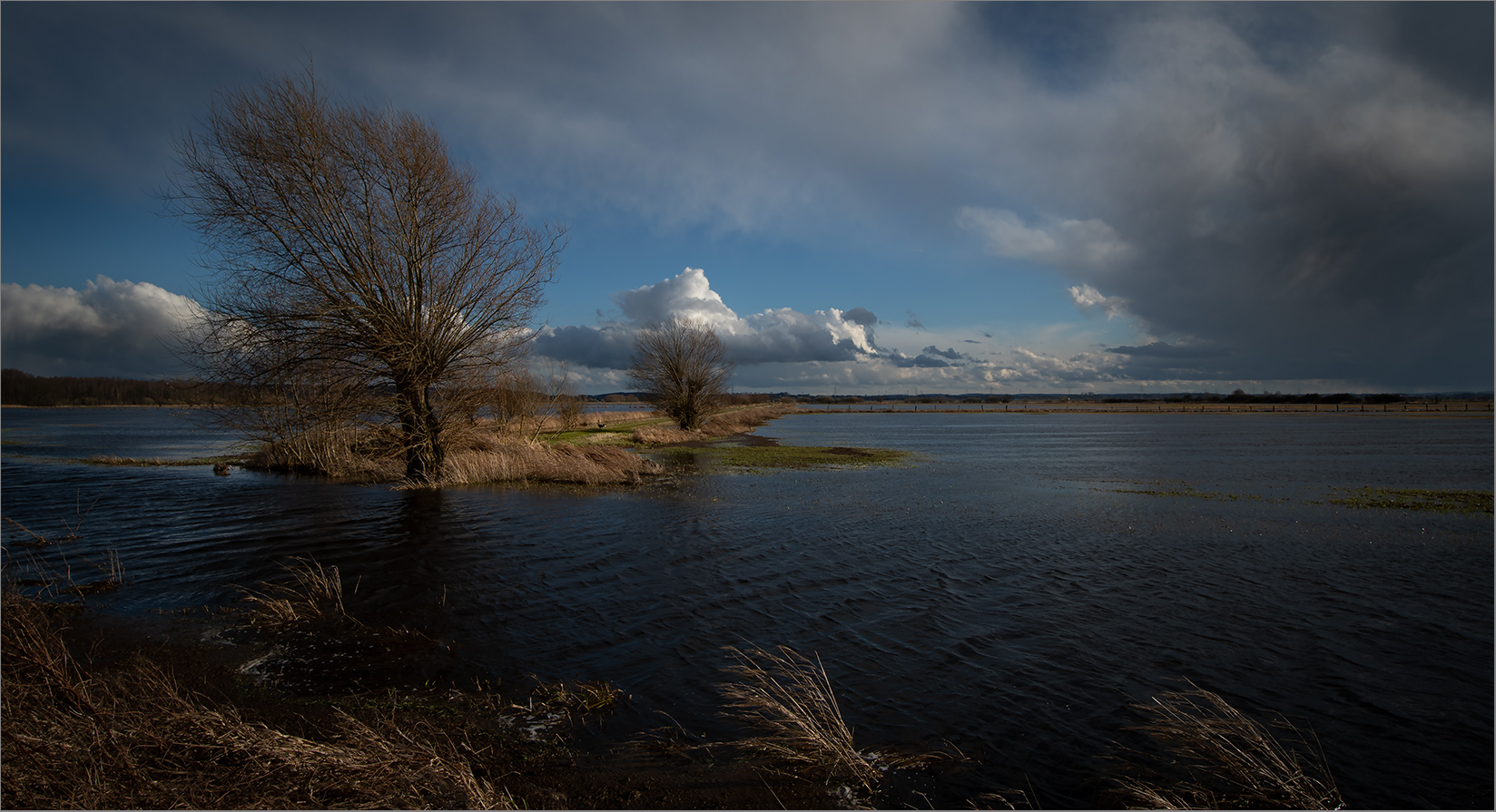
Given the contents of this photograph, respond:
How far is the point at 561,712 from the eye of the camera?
262 inches

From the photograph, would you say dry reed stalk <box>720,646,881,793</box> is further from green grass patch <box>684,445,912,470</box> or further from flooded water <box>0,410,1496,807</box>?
green grass patch <box>684,445,912,470</box>

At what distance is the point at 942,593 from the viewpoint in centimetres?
1126

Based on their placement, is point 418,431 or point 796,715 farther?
point 418,431

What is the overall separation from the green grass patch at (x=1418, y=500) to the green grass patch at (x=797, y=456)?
60.2 ft

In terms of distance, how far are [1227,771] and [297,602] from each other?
1218 centimetres

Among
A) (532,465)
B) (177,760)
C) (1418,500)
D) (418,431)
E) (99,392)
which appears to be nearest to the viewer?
(177,760)

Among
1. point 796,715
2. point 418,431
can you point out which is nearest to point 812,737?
point 796,715

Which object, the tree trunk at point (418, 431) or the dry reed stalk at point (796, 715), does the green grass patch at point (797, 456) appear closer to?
the tree trunk at point (418, 431)

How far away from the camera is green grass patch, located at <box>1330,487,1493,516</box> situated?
1925 centimetres

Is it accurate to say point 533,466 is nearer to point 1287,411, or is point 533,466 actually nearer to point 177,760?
point 177,760

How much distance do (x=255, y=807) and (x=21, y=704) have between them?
2442 mm

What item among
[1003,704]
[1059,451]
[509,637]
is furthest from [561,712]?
[1059,451]

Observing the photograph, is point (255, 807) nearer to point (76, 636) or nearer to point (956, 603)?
point (76, 636)

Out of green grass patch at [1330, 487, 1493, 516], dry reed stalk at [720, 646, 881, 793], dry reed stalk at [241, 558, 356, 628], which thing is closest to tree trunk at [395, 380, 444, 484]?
dry reed stalk at [241, 558, 356, 628]
